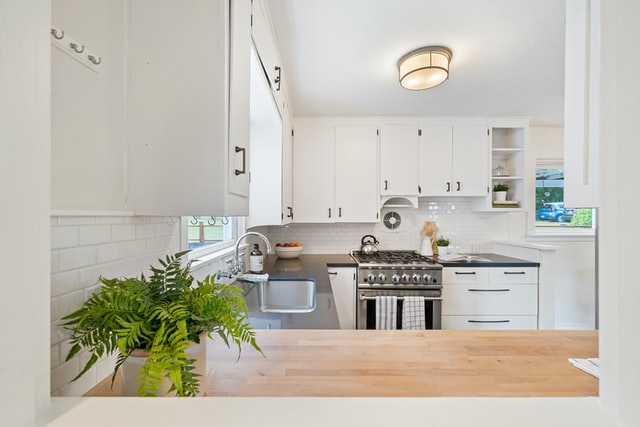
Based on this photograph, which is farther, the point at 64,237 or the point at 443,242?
the point at 443,242

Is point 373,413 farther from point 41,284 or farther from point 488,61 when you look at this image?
point 488,61

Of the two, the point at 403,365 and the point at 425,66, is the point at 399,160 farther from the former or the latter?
the point at 403,365

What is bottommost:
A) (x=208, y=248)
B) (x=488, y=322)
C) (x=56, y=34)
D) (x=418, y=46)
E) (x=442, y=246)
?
(x=488, y=322)

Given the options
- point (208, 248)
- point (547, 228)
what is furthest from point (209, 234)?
point (547, 228)

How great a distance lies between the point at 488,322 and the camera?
248cm

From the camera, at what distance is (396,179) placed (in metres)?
2.87

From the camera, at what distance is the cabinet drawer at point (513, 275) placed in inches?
97.7

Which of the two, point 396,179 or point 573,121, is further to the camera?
point 396,179

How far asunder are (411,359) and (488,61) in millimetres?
2298

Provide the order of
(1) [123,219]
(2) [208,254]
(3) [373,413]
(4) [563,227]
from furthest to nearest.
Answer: (4) [563,227] < (2) [208,254] < (1) [123,219] < (3) [373,413]

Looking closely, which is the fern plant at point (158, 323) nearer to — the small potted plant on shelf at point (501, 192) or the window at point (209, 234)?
the window at point (209, 234)

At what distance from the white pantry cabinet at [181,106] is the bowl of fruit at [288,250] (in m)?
2.09

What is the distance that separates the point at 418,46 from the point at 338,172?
1336mm

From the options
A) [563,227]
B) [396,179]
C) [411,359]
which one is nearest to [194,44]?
[411,359]
